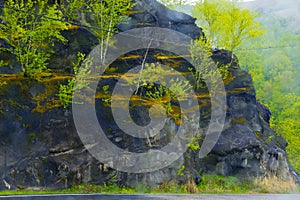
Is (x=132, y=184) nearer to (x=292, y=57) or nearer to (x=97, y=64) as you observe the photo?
(x=97, y=64)

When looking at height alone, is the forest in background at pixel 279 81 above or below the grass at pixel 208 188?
above

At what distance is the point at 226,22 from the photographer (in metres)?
34.4

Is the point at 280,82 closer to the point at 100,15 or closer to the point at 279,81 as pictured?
the point at 279,81

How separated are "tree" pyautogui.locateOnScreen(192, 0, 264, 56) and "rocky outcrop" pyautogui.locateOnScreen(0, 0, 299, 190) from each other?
913 cm

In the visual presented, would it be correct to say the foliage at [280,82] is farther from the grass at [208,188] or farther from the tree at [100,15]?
the tree at [100,15]

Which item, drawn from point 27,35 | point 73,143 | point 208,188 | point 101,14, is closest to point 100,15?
point 101,14

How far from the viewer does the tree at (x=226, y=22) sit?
112ft

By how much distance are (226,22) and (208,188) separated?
17745mm

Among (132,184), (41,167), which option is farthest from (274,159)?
(41,167)

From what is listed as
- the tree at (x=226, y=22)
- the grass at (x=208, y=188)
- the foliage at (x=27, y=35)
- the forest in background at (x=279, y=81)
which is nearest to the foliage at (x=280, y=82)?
the forest in background at (x=279, y=81)

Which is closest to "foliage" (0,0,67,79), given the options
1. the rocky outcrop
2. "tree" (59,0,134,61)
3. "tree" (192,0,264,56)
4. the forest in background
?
the rocky outcrop

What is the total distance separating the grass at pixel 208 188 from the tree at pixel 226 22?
45.1 ft

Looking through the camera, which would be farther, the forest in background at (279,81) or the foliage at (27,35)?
the forest in background at (279,81)

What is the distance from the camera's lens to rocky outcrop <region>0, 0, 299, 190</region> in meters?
15.8
